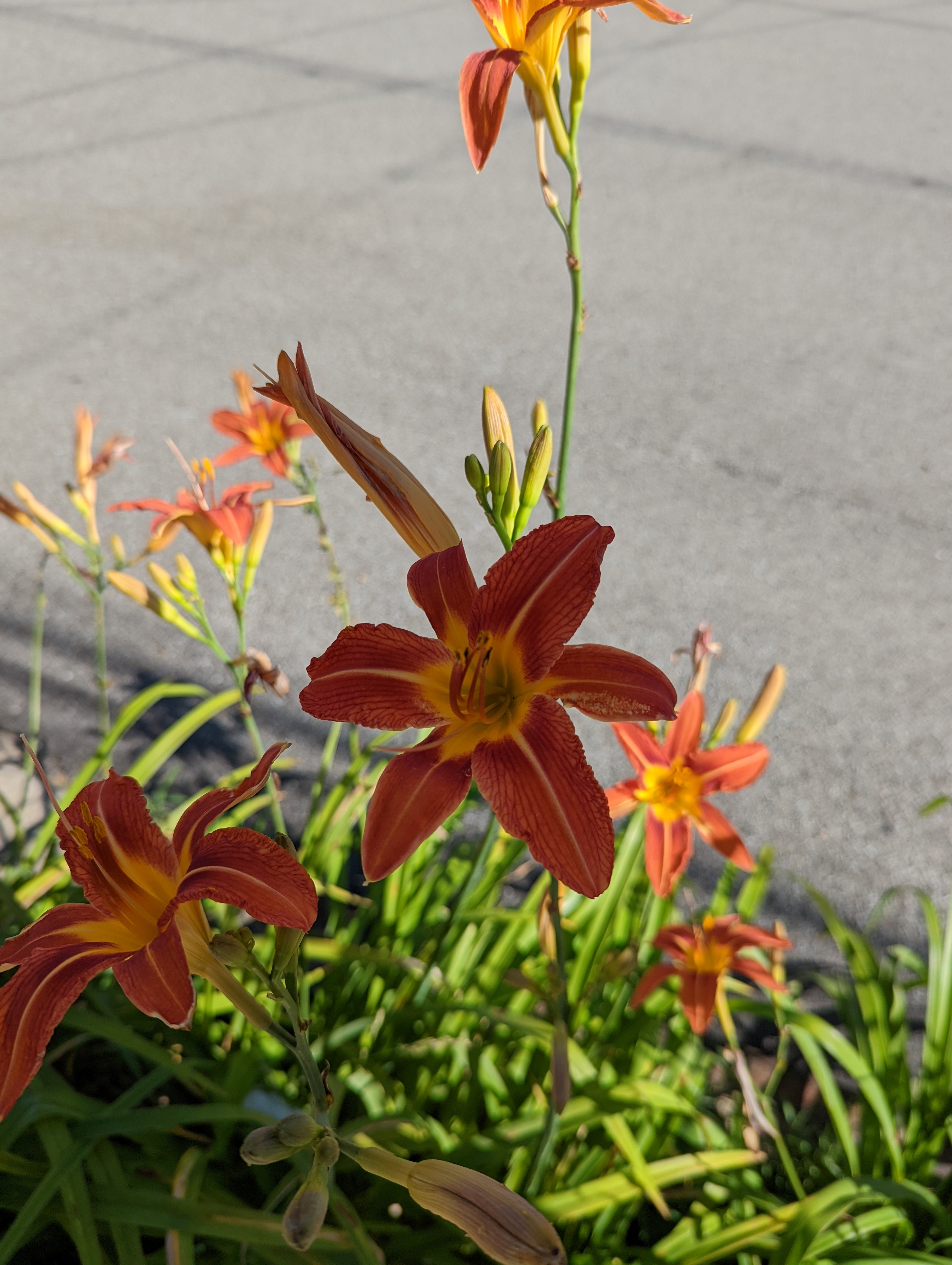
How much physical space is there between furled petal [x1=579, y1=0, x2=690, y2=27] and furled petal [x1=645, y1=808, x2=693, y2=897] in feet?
2.91

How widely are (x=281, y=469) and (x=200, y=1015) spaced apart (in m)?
0.94

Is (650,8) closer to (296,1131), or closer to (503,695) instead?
(503,695)

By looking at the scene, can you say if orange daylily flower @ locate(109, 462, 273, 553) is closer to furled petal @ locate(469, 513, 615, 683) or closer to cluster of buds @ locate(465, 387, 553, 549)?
cluster of buds @ locate(465, 387, 553, 549)

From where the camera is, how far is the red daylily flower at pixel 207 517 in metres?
1.37

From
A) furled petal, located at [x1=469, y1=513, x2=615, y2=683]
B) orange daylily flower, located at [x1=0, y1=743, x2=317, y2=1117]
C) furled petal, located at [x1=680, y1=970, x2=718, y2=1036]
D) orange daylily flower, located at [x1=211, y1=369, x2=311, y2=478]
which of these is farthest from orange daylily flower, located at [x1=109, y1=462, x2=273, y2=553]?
furled petal, located at [x1=680, y1=970, x2=718, y2=1036]

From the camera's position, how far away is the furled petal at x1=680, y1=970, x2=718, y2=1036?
1.31m

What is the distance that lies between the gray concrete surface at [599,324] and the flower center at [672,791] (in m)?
1.34

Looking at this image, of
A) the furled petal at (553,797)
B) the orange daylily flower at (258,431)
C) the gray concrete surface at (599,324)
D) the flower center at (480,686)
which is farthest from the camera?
the gray concrete surface at (599,324)

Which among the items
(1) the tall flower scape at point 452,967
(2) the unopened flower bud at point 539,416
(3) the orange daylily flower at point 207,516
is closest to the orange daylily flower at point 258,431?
(1) the tall flower scape at point 452,967

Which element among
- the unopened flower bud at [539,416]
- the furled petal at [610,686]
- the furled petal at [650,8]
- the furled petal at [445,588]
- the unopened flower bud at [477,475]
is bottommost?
the furled petal at [610,686]

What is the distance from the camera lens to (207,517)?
4.50 feet

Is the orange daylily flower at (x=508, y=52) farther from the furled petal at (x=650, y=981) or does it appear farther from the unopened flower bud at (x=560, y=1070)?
the furled petal at (x=650, y=981)

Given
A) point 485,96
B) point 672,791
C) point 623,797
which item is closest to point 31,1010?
point 623,797

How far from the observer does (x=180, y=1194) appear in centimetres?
116
